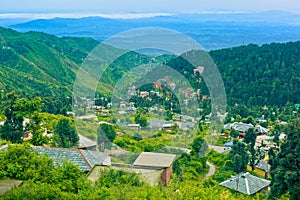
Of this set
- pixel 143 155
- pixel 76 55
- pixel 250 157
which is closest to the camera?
pixel 143 155

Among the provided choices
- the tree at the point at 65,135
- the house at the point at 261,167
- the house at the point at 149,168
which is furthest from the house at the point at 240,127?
the tree at the point at 65,135

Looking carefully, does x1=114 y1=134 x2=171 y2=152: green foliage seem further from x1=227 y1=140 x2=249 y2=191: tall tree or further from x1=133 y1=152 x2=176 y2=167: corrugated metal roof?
x1=227 y1=140 x2=249 y2=191: tall tree

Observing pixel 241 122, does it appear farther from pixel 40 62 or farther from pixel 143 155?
pixel 40 62

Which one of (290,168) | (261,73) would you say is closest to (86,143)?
(290,168)

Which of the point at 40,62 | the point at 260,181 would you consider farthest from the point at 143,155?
the point at 40,62

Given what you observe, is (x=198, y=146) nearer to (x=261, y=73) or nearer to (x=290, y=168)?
(x=290, y=168)
